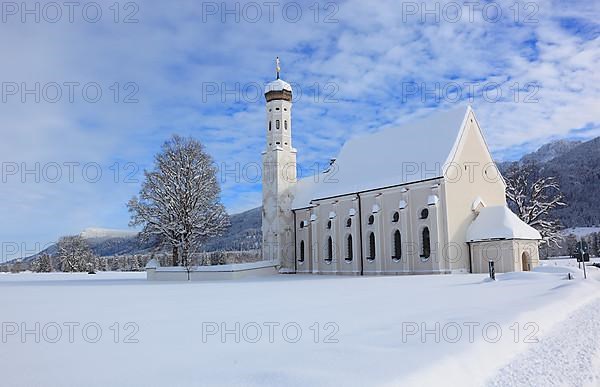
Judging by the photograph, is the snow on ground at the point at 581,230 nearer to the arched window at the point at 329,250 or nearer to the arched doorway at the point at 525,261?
the arched window at the point at 329,250

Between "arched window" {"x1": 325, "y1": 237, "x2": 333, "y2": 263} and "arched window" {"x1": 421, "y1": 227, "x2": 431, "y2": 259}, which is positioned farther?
"arched window" {"x1": 325, "y1": 237, "x2": 333, "y2": 263}

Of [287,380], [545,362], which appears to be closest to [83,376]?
[287,380]

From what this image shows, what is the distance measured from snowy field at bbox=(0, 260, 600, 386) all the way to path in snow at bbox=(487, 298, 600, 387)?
0.8 inches

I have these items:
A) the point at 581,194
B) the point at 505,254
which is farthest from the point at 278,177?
the point at 581,194

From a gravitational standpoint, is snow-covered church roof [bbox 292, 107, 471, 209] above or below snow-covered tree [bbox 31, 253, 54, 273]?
above

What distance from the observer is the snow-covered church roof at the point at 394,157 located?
35.9 metres

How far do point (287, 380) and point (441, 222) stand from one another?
2945cm

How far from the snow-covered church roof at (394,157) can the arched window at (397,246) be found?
4.05 m

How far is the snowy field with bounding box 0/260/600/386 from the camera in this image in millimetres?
6902

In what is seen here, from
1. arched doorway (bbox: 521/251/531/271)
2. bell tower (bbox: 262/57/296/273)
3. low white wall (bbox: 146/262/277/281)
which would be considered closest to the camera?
arched doorway (bbox: 521/251/531/271)

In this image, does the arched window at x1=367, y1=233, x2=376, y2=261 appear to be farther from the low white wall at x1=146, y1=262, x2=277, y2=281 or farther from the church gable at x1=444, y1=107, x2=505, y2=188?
the low white wall at x1=146, y1=262, x2=277, y2=281

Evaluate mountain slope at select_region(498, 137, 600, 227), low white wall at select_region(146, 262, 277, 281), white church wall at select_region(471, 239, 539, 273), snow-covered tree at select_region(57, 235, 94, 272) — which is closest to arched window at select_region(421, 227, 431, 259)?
white church wall at select_region(471, 239, 539, 273)

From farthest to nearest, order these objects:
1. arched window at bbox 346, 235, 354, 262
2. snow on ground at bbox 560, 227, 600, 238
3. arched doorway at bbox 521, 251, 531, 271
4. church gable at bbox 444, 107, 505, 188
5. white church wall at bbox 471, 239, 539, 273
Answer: snow on ground at bbox 560, 227, 600, 238 → arched window at bbox 346, 235, 354, 262 → church gable at bbox 444, 107, 505, 188 → arched doorway at bbox 521, 251, 531, 271 → white church wall at bbox 471, 239, 539, 273

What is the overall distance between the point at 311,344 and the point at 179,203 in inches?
1317
